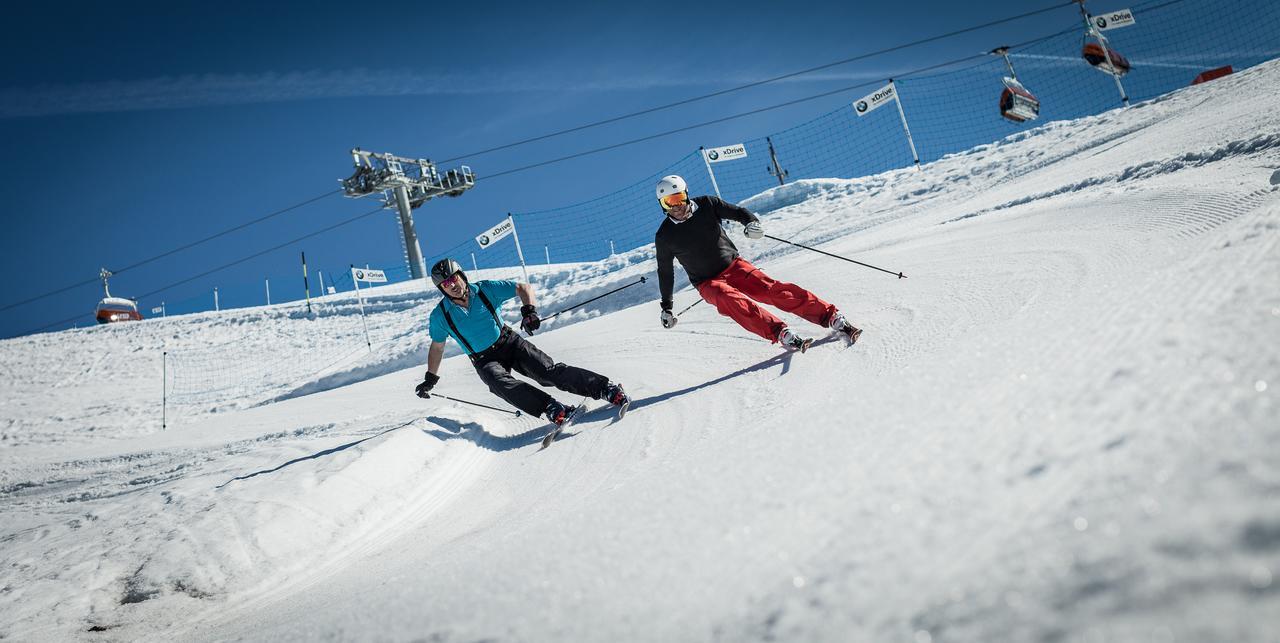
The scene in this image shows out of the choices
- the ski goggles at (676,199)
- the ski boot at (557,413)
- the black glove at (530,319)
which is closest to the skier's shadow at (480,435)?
the ski boot at (557,413)

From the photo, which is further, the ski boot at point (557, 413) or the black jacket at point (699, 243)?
the black jacket at point (699, 243)

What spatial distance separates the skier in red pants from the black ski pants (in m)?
1.03

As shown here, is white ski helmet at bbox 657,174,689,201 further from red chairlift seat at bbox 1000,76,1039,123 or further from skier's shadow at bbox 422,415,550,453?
red chairlift seat at bbox 1000,76,1039,123

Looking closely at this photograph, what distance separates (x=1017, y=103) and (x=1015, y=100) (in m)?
0.11

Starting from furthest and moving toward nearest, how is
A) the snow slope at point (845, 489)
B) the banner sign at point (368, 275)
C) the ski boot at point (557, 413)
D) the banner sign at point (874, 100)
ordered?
the banner sign at point (368, 275) < the banner sign at point (874, 100) < the ski boot at point (557, 413) < the snow slope at point (845, 489)

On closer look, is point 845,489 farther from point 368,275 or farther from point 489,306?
point 368,275

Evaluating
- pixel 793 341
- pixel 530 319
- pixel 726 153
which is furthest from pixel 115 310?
pixel 793 341

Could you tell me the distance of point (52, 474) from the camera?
20.9 ft

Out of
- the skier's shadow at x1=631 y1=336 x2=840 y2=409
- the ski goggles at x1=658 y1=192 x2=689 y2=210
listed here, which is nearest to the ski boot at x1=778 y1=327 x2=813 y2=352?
the skier's shadow at x1=631 y1=336 x2=840 y2=409

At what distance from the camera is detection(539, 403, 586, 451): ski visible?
11.5ft

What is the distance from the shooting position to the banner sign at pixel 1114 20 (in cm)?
1362

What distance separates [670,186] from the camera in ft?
14.6

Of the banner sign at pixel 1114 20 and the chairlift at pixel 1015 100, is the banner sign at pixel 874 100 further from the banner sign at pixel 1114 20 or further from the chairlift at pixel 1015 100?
the banner sign at pixel 1114 20

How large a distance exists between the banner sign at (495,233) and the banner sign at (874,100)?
8970 millimetres
